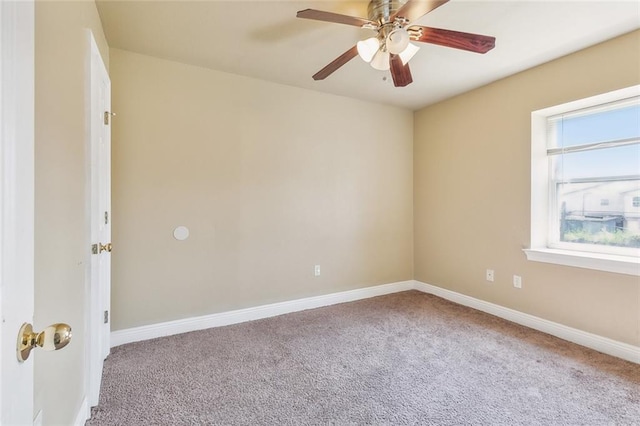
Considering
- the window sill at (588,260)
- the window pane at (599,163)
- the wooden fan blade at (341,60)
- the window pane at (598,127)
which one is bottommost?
the window sill at (588,260)

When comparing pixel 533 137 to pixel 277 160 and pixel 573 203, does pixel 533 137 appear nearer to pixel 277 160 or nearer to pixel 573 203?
pixel 573 203

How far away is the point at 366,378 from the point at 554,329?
1889mm

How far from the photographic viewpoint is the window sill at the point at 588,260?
2215 mm

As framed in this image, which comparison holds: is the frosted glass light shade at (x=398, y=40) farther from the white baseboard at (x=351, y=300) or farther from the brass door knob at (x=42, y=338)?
the white baseboard at (x=351, y=300)

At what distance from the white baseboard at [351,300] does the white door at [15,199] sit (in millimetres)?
2230

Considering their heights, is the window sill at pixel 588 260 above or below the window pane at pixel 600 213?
below

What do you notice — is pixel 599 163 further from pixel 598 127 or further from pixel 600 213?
pixel 600 213

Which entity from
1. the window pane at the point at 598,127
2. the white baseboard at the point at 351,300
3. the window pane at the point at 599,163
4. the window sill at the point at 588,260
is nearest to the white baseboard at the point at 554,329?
the white baseboard at the point at 351,300

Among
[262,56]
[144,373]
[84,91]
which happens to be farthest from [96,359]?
[262,56]

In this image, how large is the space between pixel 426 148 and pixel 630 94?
6.19 ft

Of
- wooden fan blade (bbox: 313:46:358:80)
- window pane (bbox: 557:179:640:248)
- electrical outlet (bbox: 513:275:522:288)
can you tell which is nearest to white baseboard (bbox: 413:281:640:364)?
electrical outlet (bbox: 513:275:522:288)

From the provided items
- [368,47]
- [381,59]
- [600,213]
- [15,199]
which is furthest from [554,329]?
[15,199]

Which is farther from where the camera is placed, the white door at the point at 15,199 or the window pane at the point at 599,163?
the window pane at the point at 599,163

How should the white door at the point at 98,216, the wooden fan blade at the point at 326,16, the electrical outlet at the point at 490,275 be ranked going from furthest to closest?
the electrical outlet at the point at 490,275
the white door at the point at 98,216
the wooden fan blade at the point at 326,16
